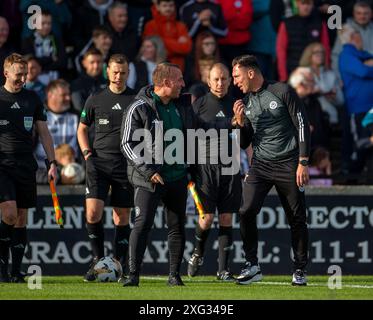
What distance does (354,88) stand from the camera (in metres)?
19.8

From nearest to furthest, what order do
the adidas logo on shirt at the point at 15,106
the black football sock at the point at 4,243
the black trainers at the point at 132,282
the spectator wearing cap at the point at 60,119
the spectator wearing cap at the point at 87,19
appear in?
the black trainers at the point at 132,282 → the adidas logo on shirt at the point at 15,106 → the black football sock at the point at 4,243 → the spectator wearing cap at the point at 60,119 → the spectator wearing cap at the point at 87,19

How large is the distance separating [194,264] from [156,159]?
2.91 metres

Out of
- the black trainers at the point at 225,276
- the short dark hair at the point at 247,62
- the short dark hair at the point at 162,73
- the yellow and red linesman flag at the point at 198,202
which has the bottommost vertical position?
the black trainers at the point at 225,276

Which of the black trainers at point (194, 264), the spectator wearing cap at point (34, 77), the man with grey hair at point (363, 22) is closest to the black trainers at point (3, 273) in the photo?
the black trainers at point (194, 264)

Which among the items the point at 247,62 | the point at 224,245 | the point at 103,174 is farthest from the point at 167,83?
the point at 224,245

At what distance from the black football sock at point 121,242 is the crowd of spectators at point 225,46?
316 centimetres

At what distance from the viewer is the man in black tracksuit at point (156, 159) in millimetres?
13023

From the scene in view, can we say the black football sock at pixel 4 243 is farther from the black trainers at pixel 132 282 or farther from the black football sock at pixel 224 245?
the black football sock at pixel 224 245

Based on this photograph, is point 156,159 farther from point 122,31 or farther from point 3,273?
point 122,31

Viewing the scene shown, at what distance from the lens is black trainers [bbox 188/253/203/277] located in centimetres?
1559

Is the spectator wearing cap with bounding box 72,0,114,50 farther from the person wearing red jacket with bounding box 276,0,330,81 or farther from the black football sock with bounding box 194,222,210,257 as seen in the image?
the black football sock with bounding box 194,222,210,257

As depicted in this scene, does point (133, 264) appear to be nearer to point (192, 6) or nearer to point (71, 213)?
point (71, 213)

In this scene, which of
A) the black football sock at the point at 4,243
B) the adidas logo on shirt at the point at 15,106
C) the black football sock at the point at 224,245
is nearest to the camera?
the adidas logo on shirt at the point at 15,106

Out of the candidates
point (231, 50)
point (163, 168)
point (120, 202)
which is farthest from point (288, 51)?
point (163, 168)
